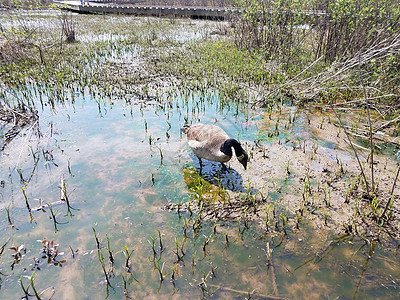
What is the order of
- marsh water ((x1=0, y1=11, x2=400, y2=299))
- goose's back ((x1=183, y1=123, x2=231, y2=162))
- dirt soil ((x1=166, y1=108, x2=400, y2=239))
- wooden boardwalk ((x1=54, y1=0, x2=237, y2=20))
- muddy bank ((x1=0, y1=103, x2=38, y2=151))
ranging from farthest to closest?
wooden boardwalk ((x1=54, y1=0, x2=237, y2=20)), muddy bank ((x1=0, y1=103, x2=38, y2=151)), goose's back ((x1=183, y1=123, x2=231, y2=162)), dirt soil ((x1=166, y1=108, x2=400, y2=239)), marsh water ((x1=0, y1=11, x2=400, y2=299))

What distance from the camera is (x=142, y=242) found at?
4.07m

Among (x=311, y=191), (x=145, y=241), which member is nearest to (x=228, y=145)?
(x=311, y=191)

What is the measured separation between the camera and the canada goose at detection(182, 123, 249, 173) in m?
4.95

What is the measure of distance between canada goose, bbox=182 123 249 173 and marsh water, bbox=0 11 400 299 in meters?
0.53

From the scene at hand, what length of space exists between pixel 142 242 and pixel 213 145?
214cm

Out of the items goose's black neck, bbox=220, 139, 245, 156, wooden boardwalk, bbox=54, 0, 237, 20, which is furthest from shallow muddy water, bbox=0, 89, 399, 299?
wooden boardwalk, bbox=54, 0, 237, 20

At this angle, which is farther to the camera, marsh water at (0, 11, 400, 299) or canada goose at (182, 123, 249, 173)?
canada goose at (182, 123, 249, 173)

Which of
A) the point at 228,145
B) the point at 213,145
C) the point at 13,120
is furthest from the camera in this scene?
the point at 13,120

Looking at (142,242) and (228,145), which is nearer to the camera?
(142,242)

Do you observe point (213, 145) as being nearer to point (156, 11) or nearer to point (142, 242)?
point (142, 242)

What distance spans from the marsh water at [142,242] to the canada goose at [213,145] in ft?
1.73

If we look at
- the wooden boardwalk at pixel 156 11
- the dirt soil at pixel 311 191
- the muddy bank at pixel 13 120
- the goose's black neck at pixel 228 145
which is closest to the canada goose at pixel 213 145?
the goose's black neck at pixel 228 145

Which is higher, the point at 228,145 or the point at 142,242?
the point at 228,145

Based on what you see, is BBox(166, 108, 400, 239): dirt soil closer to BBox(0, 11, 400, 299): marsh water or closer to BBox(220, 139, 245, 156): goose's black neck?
BBox(0, 11, 400, 299): marsh water
